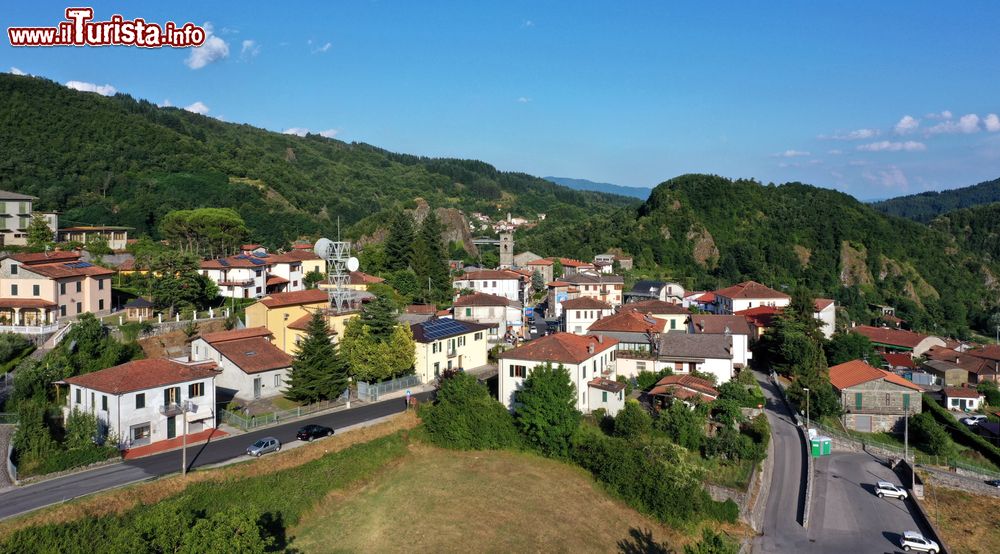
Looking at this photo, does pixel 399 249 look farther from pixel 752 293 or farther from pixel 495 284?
pixel 752 293

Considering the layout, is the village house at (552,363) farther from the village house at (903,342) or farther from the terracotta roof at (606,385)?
the village house at (903,342)

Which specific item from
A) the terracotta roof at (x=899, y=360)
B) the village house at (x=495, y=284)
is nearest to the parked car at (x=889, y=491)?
the terracotta roof at (x=899, y=360)

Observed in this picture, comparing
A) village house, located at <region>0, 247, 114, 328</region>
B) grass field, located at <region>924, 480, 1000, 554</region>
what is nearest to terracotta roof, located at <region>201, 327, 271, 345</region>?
village house, located at <region>0, 247, 114, 328</region>

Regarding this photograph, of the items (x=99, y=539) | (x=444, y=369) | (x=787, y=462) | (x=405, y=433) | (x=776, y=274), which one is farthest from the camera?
(x=776, y=274)

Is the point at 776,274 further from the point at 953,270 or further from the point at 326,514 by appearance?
the point at 326,514

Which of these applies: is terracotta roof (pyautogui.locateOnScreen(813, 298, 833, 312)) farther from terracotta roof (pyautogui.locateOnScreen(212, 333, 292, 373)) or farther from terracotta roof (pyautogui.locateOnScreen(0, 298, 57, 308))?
terracotta roof (pyautogui.locateOnScreen(0, 298, 57, 308))

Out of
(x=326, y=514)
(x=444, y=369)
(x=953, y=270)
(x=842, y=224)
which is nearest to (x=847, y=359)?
(x=444, y=369)
